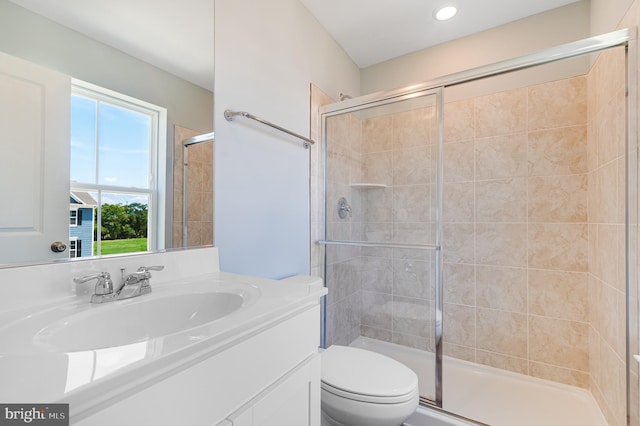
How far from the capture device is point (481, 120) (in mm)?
2107

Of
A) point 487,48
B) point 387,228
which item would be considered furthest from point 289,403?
point 487,48

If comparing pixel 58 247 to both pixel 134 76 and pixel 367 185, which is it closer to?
pixel 134 76

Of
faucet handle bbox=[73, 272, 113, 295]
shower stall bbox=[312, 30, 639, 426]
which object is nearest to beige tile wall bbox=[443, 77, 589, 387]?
shower stall bbox=[312, 30, 639, 426]

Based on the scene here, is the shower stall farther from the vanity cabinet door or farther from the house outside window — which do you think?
the house outside window

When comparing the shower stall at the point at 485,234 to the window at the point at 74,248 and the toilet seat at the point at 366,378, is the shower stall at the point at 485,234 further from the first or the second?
the window at the point at 74,248

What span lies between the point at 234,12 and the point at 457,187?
5.99 ft

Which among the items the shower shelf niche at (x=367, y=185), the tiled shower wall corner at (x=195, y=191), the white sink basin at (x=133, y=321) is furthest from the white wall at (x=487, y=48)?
the white sink basin at (x=133, y=321)

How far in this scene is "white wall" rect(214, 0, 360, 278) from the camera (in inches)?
50.4

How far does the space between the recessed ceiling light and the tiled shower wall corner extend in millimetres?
1733

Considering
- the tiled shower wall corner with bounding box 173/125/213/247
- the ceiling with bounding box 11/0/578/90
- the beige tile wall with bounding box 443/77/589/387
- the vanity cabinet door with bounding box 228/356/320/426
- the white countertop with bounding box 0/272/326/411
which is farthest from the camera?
the beige tile wall with bounding box 443/77/589/387

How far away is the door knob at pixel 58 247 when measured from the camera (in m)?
0.77

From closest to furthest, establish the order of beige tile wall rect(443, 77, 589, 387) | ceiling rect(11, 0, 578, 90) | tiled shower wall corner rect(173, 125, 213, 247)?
ceiling rect(11, 0, 578, 90), tiled shower wall corner rect(173, 125, 213, 247), beige tile wall rect(443, 77, 589, 387)

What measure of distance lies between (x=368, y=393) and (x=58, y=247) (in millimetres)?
1172

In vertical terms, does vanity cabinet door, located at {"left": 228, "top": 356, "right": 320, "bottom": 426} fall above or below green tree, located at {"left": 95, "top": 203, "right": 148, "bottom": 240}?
below
